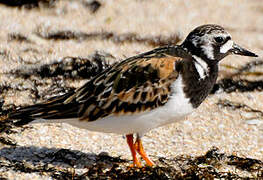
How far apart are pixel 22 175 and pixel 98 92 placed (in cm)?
72


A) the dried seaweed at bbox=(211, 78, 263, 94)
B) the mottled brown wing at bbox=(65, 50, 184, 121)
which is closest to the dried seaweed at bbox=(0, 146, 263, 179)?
the mottled brown wing at bbox=(65, 50, 184, 121)

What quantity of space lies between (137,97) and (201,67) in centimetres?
→ 48

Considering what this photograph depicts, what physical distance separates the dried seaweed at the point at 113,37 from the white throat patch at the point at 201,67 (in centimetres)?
203

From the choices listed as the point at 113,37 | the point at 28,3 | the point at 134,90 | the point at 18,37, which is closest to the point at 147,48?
the point at 113,37

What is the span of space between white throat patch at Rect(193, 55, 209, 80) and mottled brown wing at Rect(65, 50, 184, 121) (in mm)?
156

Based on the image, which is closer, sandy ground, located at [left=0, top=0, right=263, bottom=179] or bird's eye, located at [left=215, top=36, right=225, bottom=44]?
bird's eye, located at [left=215, top=36, right=225, bottom=44]

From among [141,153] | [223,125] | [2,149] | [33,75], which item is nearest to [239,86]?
[223,125]

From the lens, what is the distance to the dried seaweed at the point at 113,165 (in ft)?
10.9

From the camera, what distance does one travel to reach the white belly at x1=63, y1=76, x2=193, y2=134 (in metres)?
3.21

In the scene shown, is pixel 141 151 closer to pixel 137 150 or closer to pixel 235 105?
pixel 137 150

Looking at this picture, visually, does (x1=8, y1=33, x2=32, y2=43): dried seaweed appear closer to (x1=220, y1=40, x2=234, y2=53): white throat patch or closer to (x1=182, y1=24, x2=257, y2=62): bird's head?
(x1=182, y1=24, x2=257, y2=62): bird's head

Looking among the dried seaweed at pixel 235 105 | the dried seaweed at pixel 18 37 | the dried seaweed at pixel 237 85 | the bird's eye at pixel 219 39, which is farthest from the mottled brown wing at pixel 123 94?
the dried seaweed at pixel 18 37

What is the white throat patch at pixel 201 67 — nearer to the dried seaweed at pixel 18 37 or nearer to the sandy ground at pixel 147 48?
the sandy ground at pixel 147 48

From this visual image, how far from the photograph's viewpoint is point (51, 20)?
18.6 ft
